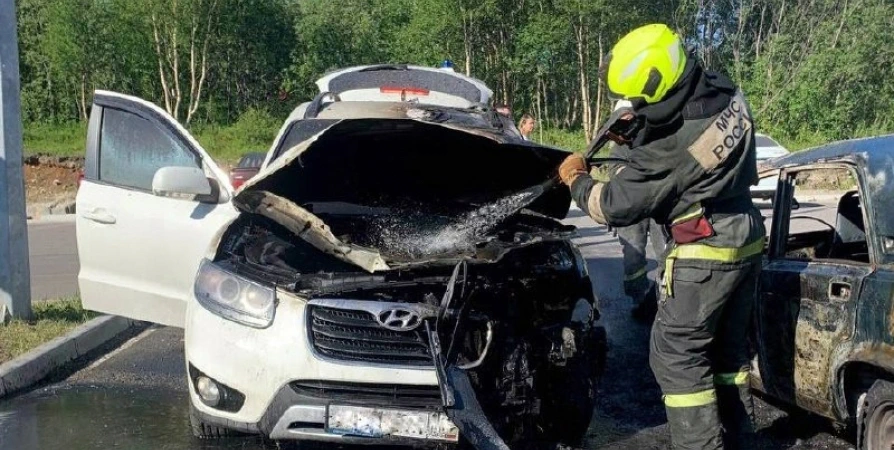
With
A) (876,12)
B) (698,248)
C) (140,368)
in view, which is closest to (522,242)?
(698,248)

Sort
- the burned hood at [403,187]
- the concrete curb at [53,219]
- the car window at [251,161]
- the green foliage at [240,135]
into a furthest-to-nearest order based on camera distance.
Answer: the green foliage at [240,135], the concrete curb at [53,219], the car window at [251,161], the burned hood at [403,187]

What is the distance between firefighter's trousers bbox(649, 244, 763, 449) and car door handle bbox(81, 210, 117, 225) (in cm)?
344

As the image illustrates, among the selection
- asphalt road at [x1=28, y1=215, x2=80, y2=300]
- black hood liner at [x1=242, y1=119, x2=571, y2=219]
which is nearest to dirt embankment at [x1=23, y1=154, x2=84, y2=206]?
asphalt road at [x1=28, y1=215, x2=80, y2=300]

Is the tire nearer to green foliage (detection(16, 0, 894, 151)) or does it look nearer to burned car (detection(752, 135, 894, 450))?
burned car (detection(752, 135, 894, 450))

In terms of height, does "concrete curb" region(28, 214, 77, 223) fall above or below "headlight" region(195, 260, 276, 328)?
below

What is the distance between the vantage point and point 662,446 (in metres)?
4.42

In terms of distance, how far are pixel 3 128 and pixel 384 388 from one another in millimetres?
4281

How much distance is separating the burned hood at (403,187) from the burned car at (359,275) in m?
0.01

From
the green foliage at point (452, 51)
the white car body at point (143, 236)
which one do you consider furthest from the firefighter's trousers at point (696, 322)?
the green foliage at point (452, 51)

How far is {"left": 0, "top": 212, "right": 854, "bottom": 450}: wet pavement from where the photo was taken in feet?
14.6

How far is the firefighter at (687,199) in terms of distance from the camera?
3602 millimetres

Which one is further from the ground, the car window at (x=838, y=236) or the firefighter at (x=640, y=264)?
the car window at (x=838, y=236)

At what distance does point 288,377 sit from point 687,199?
185 cm

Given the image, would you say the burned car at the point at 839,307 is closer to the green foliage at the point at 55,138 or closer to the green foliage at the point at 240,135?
the green foliage at the point at 240,135
